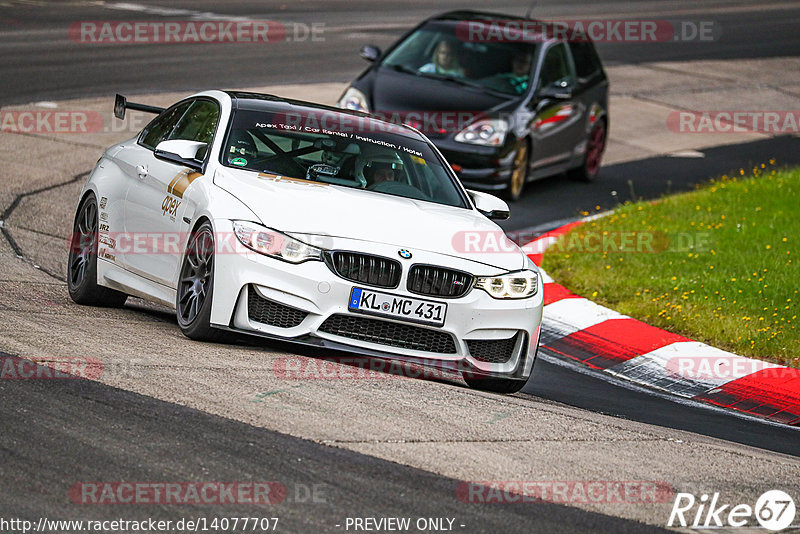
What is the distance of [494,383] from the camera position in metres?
7.81

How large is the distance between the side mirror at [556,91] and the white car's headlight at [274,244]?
27.8ft

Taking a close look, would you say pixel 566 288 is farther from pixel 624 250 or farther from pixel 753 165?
pixel 753 165

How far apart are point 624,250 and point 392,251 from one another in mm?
5488

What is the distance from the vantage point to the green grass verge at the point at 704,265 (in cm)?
978

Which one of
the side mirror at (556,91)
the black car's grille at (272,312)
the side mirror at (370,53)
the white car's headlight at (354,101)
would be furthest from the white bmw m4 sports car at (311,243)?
the side mirror at (370,53)

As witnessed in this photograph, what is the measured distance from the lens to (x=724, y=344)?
9.50 m

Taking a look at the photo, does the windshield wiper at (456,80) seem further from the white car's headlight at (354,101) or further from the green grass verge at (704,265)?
the green grass verge at (704,265)

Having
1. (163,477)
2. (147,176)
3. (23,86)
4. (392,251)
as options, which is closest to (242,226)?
(392,251)

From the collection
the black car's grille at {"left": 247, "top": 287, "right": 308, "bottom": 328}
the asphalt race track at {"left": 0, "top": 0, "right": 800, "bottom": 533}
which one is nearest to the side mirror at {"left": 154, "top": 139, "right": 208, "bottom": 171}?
the asphalt race track at {"left": 0, "top": 0, "right": 800, "bottom": 533}

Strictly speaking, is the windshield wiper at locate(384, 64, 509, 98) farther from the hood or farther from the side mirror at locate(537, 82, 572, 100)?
the hood

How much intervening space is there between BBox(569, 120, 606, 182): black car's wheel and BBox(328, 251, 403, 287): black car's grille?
9.81 meters

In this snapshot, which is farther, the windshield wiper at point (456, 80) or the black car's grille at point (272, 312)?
the windshield wiper at point (456, 80)

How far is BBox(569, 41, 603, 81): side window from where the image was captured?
16609 millimetres

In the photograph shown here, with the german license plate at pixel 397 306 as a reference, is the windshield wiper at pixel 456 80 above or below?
below
